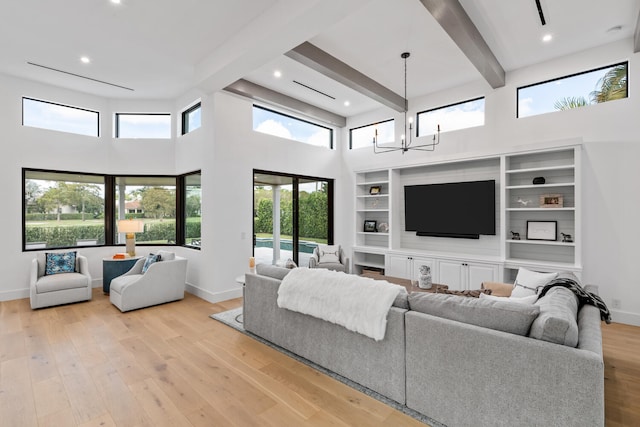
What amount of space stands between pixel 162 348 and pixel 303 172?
3.99 metres

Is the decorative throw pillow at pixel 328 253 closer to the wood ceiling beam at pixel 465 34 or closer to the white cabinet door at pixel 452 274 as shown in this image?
the white cabinet door at pixel 452 274

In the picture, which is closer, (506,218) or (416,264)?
(506,218)

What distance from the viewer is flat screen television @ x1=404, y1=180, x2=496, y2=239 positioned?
507cm

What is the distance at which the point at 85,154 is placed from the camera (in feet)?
18.5

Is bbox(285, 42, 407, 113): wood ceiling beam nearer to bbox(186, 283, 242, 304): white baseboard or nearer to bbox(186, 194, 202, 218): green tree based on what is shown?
bbox(186, 194, 202, 218): green tree

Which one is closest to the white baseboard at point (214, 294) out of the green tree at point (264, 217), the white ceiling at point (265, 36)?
the green tree at point (264, 217)

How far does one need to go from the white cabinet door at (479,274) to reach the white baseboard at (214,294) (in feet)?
12.2

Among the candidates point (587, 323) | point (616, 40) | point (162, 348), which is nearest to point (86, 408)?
point (162, 348)

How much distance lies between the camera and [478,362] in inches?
74.8

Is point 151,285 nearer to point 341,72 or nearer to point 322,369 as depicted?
point 322,369

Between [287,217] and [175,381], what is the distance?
392 cm

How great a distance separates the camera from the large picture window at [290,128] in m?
5.61

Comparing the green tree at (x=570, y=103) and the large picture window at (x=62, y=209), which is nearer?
the green tree at (x=570, y=103)

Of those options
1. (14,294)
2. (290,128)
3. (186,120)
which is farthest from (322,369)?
(14,294)
